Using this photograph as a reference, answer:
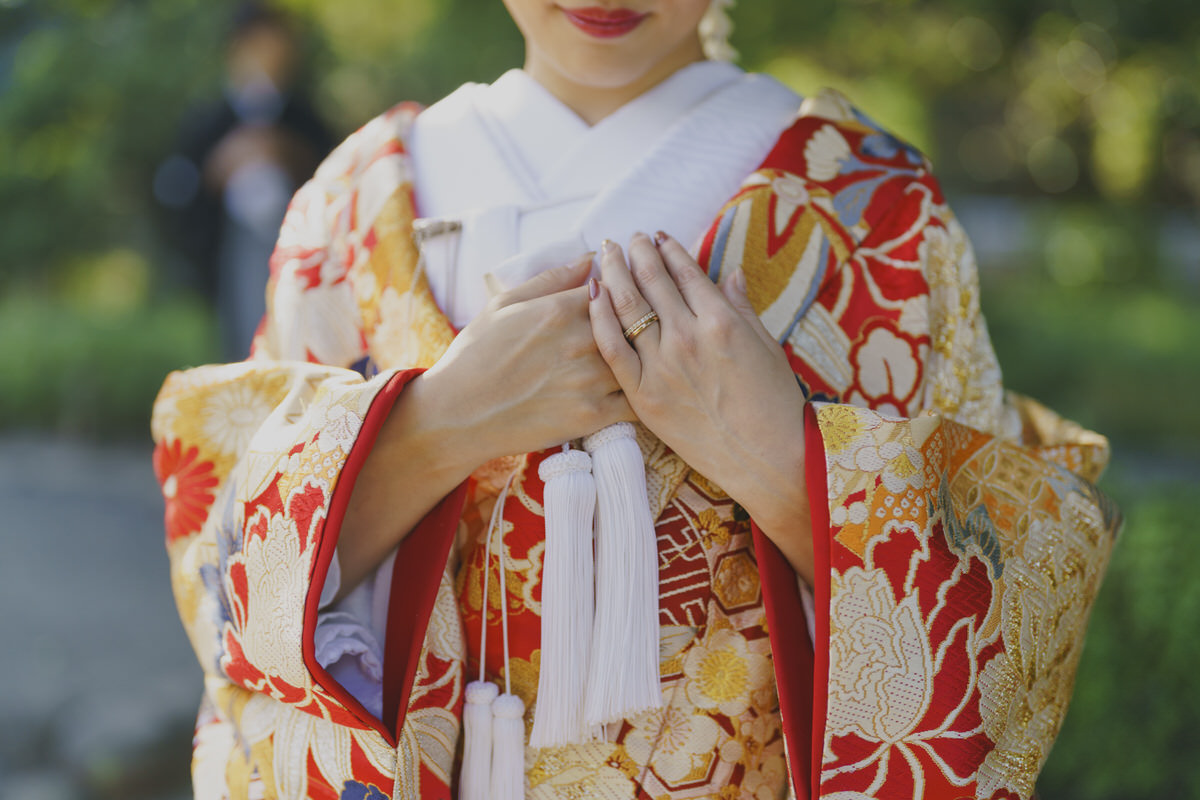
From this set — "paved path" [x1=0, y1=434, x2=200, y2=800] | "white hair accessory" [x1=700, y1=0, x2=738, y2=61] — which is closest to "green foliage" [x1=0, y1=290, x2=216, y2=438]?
"paved path" [x1=0, y1=434, x2=200, y2=800]

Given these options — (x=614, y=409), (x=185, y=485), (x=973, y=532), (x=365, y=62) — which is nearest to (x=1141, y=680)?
(x=973, y=532)

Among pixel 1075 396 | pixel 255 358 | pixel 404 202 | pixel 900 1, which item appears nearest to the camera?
pixel 404 202

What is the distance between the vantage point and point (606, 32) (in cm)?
114

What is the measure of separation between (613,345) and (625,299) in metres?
0.05

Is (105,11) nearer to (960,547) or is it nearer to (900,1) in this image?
(900,1)

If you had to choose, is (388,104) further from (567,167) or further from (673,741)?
(673,741)

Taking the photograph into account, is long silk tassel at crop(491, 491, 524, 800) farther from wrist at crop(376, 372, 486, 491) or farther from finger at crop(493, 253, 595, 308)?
finger at crop(493, 253, 595, 308)

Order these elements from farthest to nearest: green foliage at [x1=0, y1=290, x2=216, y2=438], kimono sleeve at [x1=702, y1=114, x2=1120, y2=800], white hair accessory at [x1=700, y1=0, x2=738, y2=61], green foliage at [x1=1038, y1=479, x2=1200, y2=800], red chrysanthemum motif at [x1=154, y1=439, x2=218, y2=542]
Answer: green foliage at [x1=0, y1=290, x2=216, y2=438] < green foliage at [x1=1038, y1=479, x2=1200, y2=800] < white hair accessory at [x1=700, y1=0, x2=738, y2=61] < red chrysanthemum motif at [x1=154, y1=439, x2=218, y2=542] < kimono sleeve at [x1=702, y1=114, x2=1120, y2=800]

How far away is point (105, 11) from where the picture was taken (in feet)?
14.8

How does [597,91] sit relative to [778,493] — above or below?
above

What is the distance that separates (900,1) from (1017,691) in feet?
14.6

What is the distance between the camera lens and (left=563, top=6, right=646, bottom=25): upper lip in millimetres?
1129

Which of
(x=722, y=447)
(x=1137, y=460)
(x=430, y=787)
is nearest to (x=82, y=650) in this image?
(x=430, y=787)

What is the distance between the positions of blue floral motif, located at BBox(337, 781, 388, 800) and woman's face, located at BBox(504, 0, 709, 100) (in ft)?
2.46
